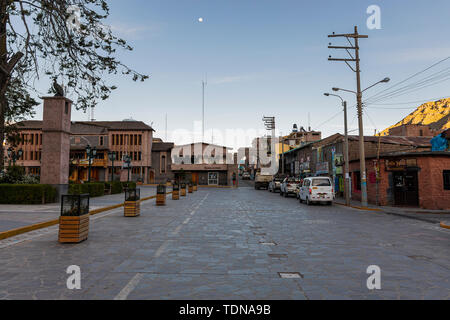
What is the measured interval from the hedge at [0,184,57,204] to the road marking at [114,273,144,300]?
1672 cm

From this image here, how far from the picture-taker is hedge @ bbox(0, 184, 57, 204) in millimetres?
19109

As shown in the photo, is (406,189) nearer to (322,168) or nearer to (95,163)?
(322,168)

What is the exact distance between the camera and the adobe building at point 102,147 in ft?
210

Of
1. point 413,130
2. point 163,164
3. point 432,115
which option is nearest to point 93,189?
point 163,164

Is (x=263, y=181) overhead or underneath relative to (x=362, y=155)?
underneath

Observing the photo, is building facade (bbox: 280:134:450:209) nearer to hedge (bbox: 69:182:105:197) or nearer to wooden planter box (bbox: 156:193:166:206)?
wooden planter box (bbox: 156:193:166:206)

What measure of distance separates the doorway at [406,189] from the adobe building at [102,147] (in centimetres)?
4974

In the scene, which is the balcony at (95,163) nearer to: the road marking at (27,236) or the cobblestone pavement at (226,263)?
the road marking at (27,236)

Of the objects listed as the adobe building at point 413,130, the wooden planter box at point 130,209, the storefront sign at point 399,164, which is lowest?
the wooden planter box at point 130,209

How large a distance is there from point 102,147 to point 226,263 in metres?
63.0

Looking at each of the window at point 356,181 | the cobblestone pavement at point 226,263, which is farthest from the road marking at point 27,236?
the window at point 356,181

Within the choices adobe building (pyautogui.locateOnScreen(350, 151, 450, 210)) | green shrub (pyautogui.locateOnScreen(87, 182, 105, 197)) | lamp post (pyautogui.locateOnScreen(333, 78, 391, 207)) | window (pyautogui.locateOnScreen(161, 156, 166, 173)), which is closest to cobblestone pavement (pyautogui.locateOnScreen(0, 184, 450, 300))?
lamp post (pyautogui.locateOnScreen(333, 78, 391, 207))

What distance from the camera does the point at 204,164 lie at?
216 ft

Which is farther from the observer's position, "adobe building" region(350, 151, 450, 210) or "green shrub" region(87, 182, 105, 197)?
"green shrub" region(87, 182, 105, 197)
